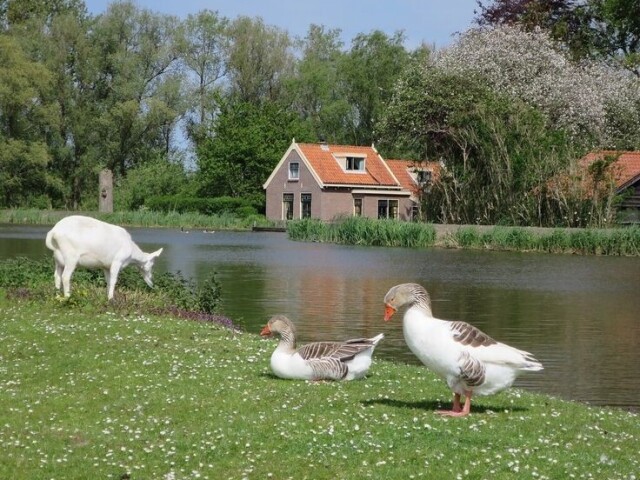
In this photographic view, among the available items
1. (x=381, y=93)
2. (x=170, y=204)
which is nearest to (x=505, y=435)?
(x=170, y=204)

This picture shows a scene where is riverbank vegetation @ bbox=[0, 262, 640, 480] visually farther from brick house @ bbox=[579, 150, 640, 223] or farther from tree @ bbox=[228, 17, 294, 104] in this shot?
tree @ bbox=[228, 17, 294, 104]

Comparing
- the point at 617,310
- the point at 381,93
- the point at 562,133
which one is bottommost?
the point at 617,310

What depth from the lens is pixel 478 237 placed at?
200 feet

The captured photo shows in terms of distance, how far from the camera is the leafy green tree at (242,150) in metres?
97.1

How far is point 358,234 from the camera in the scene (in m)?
66.2

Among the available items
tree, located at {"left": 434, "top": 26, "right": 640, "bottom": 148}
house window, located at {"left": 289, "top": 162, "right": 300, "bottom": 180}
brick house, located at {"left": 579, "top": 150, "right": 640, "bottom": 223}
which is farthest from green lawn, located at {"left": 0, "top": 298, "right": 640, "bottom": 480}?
house window, located at {"left": 289, "top": 162, "right": 300, "bottom": 180}

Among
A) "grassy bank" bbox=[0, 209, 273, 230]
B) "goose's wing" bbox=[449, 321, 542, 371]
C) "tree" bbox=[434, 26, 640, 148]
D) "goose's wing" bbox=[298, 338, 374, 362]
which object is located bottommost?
"goose's wing" bbox=[298, 338, 374, 362]

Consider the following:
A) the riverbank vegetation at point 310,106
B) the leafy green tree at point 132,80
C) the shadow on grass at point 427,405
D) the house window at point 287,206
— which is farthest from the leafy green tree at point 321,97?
the shadow on grass at point 427,405

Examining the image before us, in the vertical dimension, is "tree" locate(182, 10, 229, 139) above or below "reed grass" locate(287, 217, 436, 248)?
above

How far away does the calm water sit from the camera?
2108 centimetres

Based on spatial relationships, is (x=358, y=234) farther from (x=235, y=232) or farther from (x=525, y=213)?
(x=235, y=232)

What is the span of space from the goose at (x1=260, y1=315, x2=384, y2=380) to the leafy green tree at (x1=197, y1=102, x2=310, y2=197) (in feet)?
274

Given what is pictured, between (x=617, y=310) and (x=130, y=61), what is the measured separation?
259ft

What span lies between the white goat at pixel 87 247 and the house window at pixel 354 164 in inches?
2829
